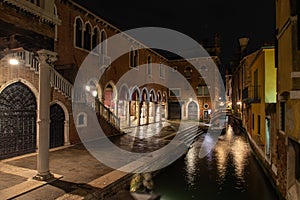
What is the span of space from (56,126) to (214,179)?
7.66 m

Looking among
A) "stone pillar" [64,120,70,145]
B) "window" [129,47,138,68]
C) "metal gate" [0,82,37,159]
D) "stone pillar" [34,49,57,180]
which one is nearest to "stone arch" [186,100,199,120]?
"window" [129,47,138,68]

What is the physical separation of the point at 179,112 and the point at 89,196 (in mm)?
26528

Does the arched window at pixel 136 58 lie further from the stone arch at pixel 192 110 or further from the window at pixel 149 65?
the stone arch at pixel 192 110

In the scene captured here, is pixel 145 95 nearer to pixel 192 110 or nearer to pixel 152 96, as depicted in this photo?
pixel 152 96

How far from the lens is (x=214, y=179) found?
8773mm

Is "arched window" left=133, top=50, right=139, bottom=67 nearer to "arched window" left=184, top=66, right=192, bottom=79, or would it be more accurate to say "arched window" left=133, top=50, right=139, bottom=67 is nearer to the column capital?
"arched window" left=184, top=66, right=192, bottom=79

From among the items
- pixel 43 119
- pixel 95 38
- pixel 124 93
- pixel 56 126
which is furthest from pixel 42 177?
pixel 124 93

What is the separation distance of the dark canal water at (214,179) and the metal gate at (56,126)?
530 centimetres

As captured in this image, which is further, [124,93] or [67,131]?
[124,93]

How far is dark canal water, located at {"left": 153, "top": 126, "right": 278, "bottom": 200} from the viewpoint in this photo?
741 cm

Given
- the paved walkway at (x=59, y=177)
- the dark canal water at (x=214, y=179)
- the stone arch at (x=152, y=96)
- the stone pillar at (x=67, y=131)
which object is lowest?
the dark canal water at (x=214, y=179)

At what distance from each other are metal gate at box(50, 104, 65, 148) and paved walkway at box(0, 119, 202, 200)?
1358 millimetres

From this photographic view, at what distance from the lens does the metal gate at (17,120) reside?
8391 mm

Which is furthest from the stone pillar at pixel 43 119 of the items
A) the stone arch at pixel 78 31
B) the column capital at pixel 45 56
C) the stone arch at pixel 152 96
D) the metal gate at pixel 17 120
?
the stone arch at pixel 152 96
